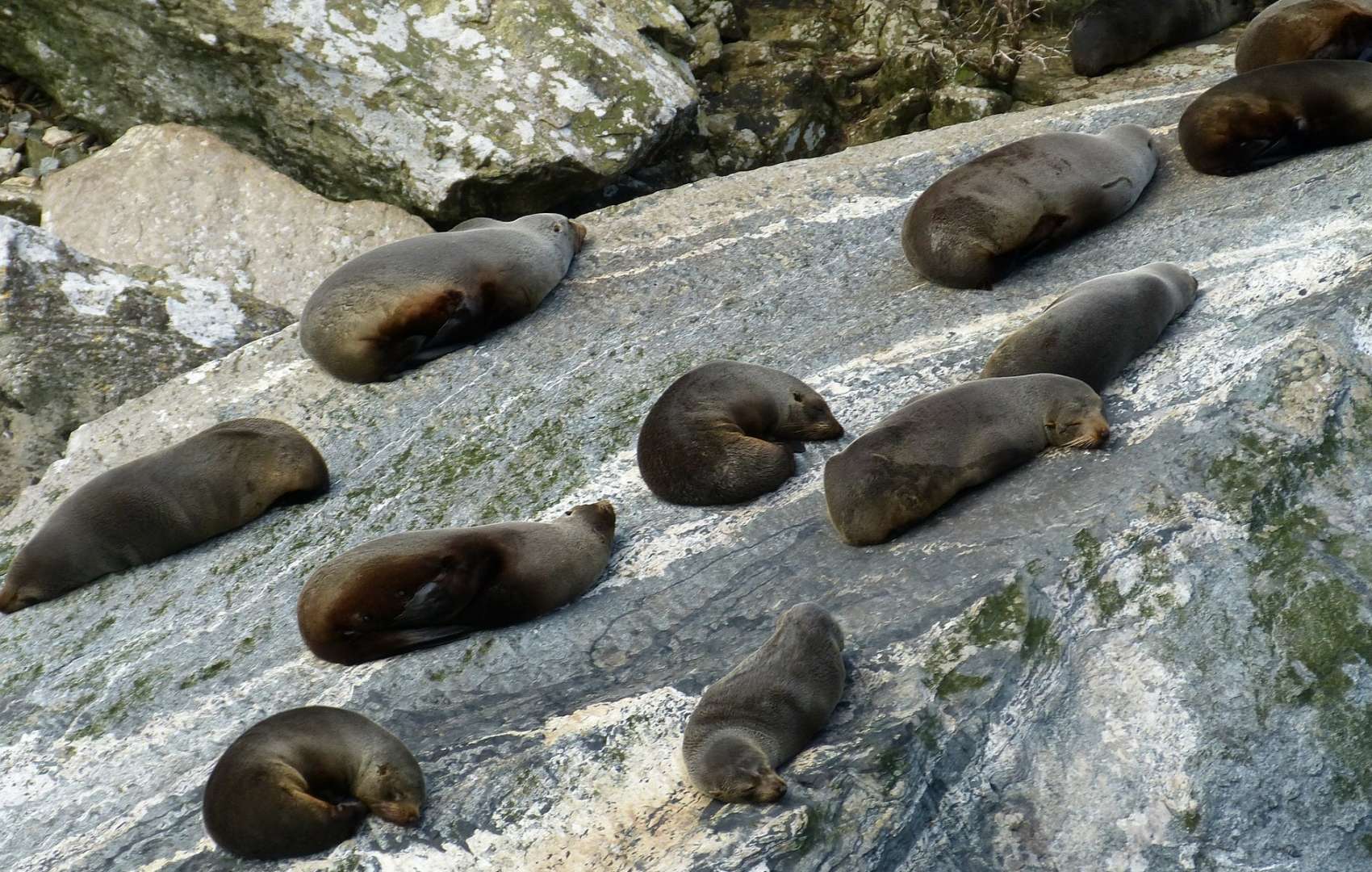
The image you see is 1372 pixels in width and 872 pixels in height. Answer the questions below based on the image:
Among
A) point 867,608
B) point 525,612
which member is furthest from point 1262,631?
point 525,612

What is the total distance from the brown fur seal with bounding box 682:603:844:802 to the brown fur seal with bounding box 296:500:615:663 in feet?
2.91

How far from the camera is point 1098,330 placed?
464 centimetres

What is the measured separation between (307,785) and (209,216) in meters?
5.22

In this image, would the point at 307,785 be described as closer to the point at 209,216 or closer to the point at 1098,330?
the point at 1098,330

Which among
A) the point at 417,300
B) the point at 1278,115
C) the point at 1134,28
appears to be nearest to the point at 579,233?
the point at 417,300

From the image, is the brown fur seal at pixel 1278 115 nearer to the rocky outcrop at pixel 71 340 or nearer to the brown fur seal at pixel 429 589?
the brown fur seal at pixel 429 589

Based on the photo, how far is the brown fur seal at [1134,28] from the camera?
28.2 ft

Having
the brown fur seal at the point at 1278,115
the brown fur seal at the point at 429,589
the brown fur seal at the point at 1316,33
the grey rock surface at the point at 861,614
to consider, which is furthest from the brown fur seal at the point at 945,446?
the brown fur seal at the point at 1316,33

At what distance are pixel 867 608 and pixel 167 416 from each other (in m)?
3.95

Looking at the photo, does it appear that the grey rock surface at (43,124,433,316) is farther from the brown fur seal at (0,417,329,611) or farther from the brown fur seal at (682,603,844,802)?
the brown fur seal at (682,603,844,802)

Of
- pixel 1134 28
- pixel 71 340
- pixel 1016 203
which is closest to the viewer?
pixel 1016 203

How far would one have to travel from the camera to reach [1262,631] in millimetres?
3371

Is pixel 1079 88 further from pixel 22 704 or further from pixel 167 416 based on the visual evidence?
pixel 22 704

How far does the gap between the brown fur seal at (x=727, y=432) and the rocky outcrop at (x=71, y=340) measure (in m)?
3.27
